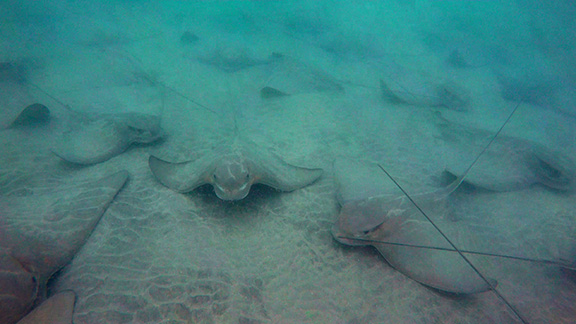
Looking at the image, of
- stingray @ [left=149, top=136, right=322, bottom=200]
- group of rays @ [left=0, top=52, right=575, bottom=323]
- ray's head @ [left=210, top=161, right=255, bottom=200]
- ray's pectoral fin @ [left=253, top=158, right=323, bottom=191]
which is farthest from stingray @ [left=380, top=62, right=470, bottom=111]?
ray's head @ [left=210, top=161, right=255, bottom=200]

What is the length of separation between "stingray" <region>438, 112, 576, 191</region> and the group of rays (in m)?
0.03

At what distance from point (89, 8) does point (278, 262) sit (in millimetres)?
40039

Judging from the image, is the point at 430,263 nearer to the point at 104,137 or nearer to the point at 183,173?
the point at 183,173

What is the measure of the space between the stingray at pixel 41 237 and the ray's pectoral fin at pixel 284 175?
3.19 m

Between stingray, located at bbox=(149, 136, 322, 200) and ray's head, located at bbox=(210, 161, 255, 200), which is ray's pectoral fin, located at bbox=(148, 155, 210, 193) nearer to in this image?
stingray, located at bbox=(149, 136, 322, 200)

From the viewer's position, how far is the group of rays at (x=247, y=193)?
3.20 metres

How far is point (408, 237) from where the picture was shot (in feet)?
14.3

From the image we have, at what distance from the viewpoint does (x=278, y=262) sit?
4.47 metres

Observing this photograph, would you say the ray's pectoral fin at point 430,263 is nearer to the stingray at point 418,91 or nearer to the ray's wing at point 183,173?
the ray's wing at point 183,173

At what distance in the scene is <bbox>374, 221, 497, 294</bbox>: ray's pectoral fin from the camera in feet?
12.1

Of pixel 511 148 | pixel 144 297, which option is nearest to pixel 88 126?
pixel 144 297

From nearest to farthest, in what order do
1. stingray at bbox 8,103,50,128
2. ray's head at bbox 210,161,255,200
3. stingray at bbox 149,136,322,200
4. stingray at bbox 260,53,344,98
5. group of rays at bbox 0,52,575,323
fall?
Answer: group of rays at bbox 0,52,575,323 < ray's head at bbox 210,161,255,200 < stingray at bbox 149,136,322,200 < stingray at bbox 8,103,50,128 < stingray at bbox 260,53,344,98

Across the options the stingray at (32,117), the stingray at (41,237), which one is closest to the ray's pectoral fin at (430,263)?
the stingray at (41,237)

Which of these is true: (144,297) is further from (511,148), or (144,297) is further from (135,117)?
(511,148)
